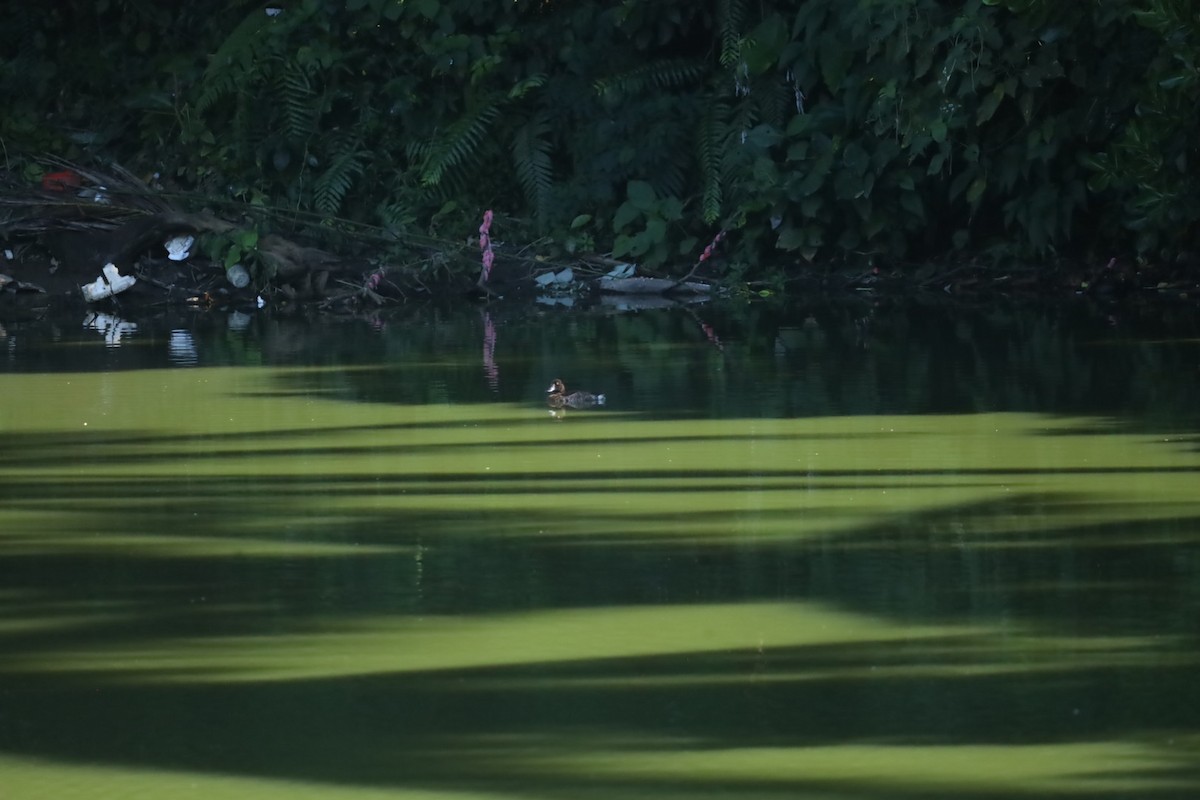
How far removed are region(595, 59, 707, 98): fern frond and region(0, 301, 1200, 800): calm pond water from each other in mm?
6686

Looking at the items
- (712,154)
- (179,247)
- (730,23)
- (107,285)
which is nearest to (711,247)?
(712,154)

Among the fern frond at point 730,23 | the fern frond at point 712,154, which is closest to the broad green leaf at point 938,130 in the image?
the fern frond at point 712,154

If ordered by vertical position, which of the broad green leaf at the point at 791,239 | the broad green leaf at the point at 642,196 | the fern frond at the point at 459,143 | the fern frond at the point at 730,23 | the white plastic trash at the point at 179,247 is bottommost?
the broad green leaf at the point at 791,239

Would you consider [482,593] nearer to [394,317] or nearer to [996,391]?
[996,391]

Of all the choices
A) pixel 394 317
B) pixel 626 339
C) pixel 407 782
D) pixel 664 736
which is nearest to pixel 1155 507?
pixel 664 736

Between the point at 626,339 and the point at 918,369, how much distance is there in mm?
2261

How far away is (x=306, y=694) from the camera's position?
12.6ft

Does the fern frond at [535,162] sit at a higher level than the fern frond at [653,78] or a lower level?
lower

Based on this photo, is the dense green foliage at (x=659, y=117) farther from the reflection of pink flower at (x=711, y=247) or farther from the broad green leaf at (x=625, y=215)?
the reflection of pink flower at (x=711, y=247)

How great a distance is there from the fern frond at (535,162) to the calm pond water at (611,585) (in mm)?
6655

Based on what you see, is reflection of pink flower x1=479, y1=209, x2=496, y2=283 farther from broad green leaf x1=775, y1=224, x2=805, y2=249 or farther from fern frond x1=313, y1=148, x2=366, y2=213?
broad green leaf x1=775, y1=224, x2=805, y2=249

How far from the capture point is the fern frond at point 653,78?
49.4ft

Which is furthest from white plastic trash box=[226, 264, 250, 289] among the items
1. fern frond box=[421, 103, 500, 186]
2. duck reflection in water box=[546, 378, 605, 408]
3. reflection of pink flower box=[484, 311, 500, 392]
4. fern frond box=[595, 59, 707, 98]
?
duck reflection in water box=[546, 378, 605, 408]

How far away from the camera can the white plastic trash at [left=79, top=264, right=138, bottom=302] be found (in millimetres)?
14039
